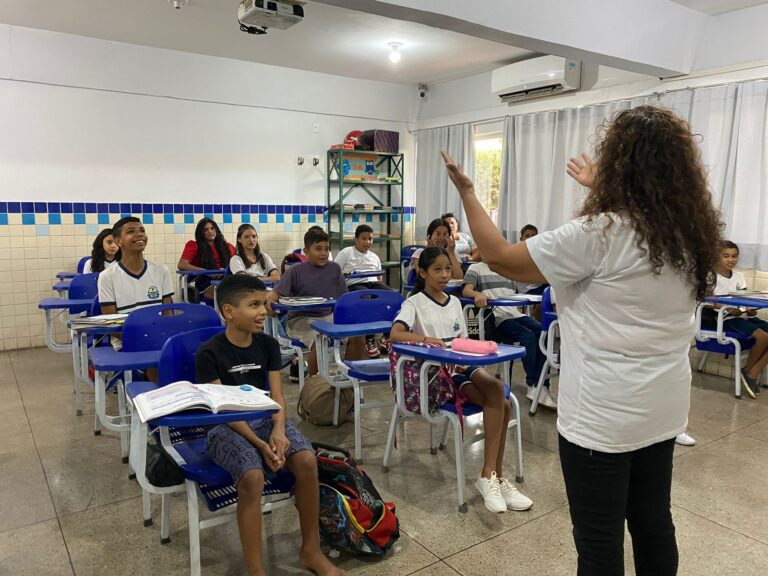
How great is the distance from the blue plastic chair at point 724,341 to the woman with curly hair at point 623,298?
349 centimetres

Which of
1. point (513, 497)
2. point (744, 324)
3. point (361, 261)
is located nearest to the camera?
point (513, 497)

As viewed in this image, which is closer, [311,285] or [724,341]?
[311,285]

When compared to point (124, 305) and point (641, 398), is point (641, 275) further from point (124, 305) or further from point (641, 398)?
point (124, 305)

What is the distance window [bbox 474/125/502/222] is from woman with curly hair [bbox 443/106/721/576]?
19.9ft

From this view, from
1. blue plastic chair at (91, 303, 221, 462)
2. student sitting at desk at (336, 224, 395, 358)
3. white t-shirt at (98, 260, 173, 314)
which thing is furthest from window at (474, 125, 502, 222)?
blue plastic chair at (91, 303, 221, 462)

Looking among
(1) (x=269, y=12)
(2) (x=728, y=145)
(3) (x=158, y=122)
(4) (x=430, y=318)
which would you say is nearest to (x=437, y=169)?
(3) (x=158, y=122)

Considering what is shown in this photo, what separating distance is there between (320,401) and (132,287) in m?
1.35

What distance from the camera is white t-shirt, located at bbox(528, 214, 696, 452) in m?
1.27

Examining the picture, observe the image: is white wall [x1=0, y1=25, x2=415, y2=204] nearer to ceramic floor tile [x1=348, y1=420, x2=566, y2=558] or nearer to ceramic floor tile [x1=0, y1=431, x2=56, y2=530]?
ceramic floor tile [x1=0, y1=431, x2=56, y2=530]

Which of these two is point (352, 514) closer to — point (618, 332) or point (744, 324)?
point (618, 332)

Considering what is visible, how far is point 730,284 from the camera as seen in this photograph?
185 inches

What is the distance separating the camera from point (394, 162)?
8.04m

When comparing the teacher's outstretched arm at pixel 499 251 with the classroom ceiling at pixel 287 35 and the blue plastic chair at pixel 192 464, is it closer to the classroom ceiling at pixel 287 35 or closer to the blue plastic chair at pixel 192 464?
the blue plastic chair at pixel 192 464

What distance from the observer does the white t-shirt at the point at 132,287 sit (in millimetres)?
A: 3451
